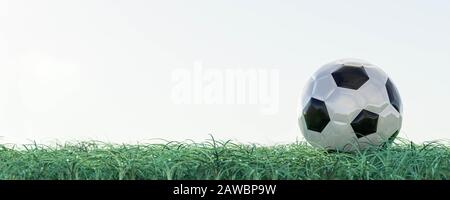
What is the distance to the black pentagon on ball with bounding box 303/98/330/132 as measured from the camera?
18.0ft

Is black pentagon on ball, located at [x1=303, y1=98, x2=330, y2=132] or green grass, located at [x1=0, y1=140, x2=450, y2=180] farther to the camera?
black pentagon on ball, located at [x1=303, y1=98, x2=330, y2=132]

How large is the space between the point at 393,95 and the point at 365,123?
0.44 meters

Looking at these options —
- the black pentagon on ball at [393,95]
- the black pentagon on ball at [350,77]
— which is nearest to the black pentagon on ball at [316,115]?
the black pentagon on ball at [350,77]

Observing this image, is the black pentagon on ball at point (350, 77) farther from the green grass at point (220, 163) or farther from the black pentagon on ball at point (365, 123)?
the green grass at point (220, 163)

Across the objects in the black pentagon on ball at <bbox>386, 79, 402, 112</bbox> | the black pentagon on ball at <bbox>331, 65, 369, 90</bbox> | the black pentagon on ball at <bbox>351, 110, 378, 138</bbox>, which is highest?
the black pentagon on ball at <bbox>331, 65, 369, 90</bbox>

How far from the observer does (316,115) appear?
553 centimetres

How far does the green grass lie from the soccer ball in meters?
0.15

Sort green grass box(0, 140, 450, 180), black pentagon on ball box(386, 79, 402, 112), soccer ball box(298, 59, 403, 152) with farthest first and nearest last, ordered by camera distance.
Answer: black pentagon on ball box(386, 79, 402, 112), soccer ball box(298, 59, 403, 152), green grass box(0, 140, 450, 180)

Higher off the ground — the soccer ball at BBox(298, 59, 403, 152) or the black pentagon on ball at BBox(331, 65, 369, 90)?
the black pentagon on ball at BBox(331, 65, 369, 90)

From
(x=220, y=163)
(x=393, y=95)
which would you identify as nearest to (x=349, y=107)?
(x=393, y=95)

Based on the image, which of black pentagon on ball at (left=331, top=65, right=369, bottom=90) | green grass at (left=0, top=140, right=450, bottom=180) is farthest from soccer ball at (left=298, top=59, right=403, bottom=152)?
green grass at (left=0, top=140, right=450, bottom=180)

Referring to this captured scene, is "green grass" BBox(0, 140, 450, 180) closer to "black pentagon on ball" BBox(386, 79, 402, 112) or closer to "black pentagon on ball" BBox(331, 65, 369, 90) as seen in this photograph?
"black pentagon on ball" BBox(386, 79, 402, 112)

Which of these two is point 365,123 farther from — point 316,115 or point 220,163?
point 220,163
